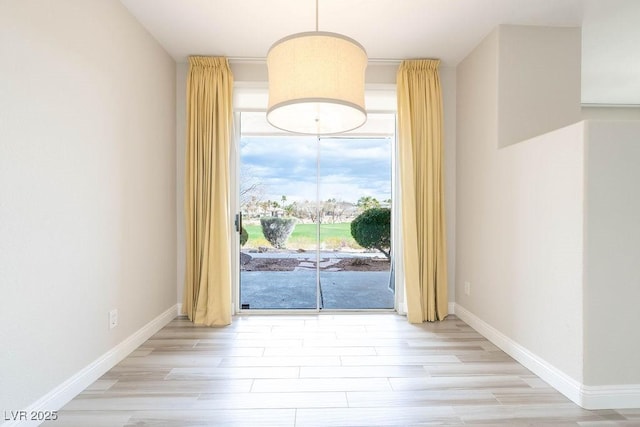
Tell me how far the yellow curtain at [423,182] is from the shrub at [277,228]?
5.93 feet

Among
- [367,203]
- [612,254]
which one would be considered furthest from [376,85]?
[612,254]

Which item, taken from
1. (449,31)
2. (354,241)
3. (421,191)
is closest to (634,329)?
(421,191)

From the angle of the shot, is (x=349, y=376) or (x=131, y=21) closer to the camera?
(x=349, y=376)

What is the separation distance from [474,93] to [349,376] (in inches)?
108

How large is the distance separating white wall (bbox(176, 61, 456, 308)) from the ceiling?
17cm

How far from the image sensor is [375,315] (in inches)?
142

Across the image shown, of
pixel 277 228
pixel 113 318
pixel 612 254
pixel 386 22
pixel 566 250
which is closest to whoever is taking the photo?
pixel 612 254

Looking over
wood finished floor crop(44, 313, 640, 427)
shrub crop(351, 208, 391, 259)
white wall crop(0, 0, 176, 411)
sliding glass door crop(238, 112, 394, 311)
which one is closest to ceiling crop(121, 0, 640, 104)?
white wall crop(0, 0, 176, 411)

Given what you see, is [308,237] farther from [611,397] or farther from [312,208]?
[611,397]

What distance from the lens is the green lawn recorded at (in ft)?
15.1

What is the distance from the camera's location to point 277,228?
4.73 m

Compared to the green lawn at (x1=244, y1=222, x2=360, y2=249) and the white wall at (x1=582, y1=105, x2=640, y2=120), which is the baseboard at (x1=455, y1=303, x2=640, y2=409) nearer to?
the green lawn at (x1=244, y1=222, x2=360, y2=249)

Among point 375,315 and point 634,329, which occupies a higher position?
point 634,329

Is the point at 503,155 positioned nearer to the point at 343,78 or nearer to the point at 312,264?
the point at 343,78
